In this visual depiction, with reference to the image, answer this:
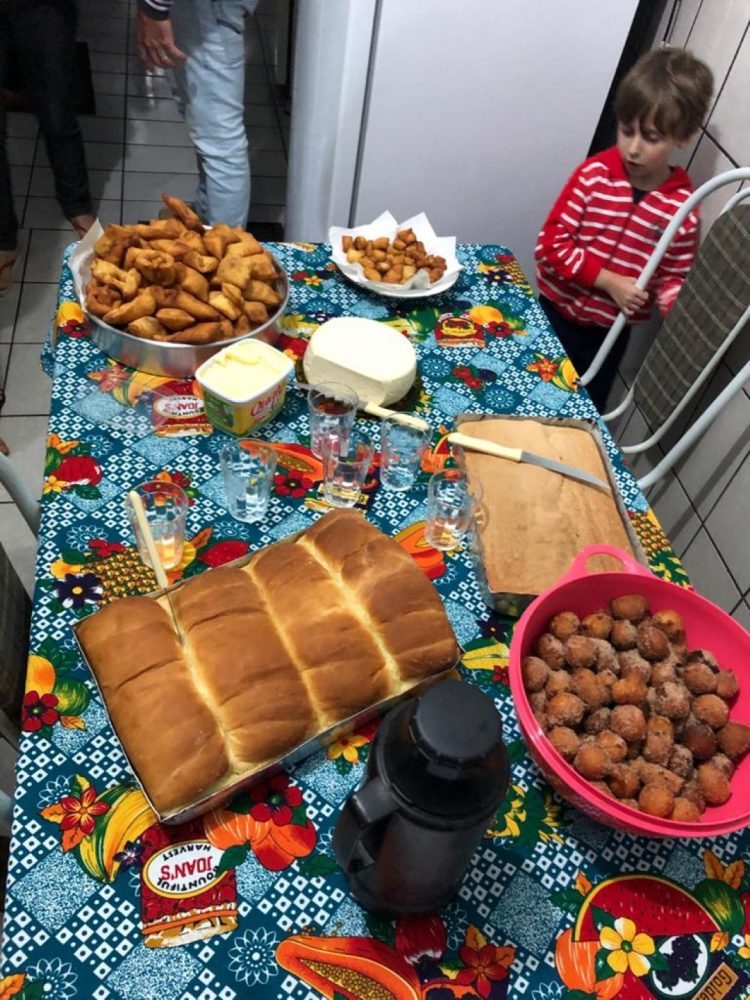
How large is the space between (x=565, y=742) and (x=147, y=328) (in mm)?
993

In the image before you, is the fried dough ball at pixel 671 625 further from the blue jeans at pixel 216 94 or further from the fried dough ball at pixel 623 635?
the blue jeans at pixel 216 94

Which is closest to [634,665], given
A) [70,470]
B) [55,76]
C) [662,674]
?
[662,674]

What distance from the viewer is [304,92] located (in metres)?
2.49

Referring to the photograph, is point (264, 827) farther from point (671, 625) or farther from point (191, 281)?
point (191, 281)

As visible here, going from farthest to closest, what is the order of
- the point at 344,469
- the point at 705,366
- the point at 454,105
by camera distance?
the point at 454,105 → the point at 705,366 → the point at 344,469

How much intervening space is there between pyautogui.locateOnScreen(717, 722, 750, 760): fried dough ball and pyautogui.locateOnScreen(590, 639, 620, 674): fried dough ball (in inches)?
5.3

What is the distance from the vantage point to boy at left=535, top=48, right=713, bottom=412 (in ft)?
5.66

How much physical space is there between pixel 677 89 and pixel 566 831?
1628mm

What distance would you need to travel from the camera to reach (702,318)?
164 cm

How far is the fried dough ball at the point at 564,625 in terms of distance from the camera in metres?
0.93

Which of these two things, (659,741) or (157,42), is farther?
(157,42)

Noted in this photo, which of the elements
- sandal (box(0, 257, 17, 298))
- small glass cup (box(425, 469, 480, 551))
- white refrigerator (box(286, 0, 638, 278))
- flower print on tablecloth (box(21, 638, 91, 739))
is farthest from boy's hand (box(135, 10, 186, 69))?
flower print on tablecloth (box(21, 638, 91, 739))

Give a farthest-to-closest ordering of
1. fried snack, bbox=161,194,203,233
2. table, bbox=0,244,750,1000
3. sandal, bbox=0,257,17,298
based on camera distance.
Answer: sandal, bbox=0,257,17,298, fried snack, bbox=161,194,203,233, table, bbox=0,244,750,1000

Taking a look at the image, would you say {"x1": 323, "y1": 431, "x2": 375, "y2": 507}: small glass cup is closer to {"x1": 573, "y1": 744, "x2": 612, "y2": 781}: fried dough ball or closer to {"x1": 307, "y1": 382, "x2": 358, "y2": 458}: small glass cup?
{"x1": 307, "y1": 382, "x2": 358, "y2": 458}: small glass cup
